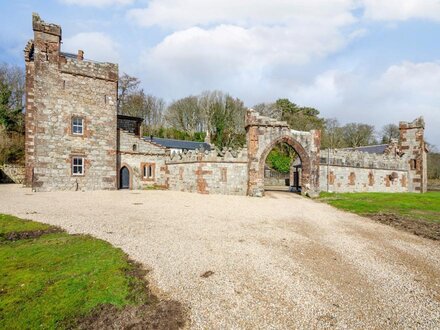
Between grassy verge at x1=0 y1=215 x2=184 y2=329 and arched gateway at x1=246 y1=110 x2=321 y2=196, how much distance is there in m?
14.7

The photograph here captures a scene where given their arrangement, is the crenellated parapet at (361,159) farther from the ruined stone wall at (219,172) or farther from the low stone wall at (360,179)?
the ruined stone wall at (219,172)

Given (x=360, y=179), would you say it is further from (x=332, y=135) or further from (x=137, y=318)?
(x=332, y=135)

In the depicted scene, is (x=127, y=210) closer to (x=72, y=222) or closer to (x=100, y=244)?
(x=72, y=222)

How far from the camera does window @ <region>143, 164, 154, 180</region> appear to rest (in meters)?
26.5

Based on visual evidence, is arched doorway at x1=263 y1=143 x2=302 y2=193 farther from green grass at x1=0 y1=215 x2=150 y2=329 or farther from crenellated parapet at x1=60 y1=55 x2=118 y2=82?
green grass at x1=0 y1=215 x2=150 y2=329

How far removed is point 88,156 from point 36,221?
45.7 ft

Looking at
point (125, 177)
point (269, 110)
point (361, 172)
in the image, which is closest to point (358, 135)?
point (269, 110)

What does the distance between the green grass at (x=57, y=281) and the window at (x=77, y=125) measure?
16993mm

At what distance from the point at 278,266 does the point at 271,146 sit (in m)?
15.8

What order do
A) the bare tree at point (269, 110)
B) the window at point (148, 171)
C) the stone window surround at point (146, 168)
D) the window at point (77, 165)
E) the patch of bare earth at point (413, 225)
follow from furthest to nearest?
the bare tree at point (269, 110) < the window at point (148, 171) < the stone window surround at point (146, 168) < the window at point (77, 165) < the patch of bare earth at point (413, 225)

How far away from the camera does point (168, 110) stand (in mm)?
57312

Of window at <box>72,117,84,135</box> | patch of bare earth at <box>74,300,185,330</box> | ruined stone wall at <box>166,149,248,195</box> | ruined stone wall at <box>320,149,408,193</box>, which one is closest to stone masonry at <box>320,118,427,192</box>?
ruined stone wall at <box>320,149,408,193</box>

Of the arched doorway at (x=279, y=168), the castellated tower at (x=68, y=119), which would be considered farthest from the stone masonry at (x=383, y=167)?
the castellated tower at (x=68, y=119)

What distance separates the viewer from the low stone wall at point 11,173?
3032 centimetres
